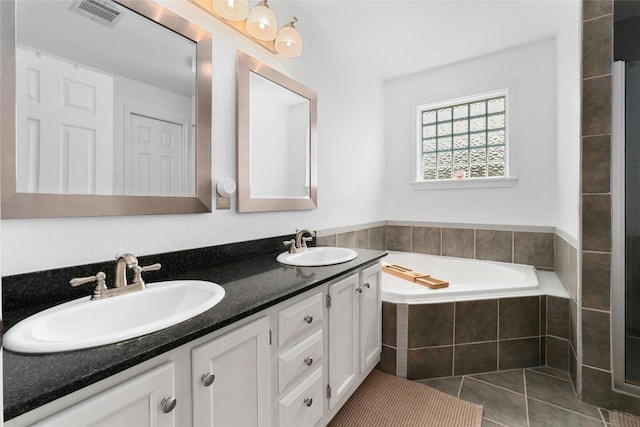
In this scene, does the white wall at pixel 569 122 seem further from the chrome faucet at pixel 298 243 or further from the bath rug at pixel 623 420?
the chrome faucet at pixel 298 243

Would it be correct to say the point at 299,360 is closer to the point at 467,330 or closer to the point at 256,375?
the point at 256,375

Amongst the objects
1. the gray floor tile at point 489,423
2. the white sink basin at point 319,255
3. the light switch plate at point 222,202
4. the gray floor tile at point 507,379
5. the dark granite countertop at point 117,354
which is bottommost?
the gray floor tile at point 489,423

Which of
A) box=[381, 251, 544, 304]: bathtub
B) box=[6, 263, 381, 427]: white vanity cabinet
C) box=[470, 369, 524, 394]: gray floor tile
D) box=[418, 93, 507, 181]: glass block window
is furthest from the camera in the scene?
box=[418, 93, 507, 181]: glass block window

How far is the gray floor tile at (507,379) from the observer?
1.88 m

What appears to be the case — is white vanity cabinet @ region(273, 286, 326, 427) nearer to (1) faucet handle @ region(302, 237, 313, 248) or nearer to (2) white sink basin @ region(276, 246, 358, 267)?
(2) white sink basin @ region(276, 246, 358, 267)

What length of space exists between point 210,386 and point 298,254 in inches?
39.5

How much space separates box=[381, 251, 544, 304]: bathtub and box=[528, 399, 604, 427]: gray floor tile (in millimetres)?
647

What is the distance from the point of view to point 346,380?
5.18 ft

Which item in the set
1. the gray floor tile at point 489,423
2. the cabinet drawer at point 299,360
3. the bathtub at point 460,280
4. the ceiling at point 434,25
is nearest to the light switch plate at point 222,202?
the cabinet drawer at point 299,360

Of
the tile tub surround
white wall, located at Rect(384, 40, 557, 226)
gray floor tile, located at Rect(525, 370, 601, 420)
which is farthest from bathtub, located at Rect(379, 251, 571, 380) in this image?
white wall, located at Rect(384, 40, 557, 226)

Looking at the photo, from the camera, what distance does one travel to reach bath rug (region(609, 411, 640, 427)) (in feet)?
5.09

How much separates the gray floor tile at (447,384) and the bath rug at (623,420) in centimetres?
73

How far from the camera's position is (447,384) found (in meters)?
1.92

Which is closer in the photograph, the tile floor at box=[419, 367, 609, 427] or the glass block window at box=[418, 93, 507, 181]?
the tile floor at box=[419, 367, 609, 427]
